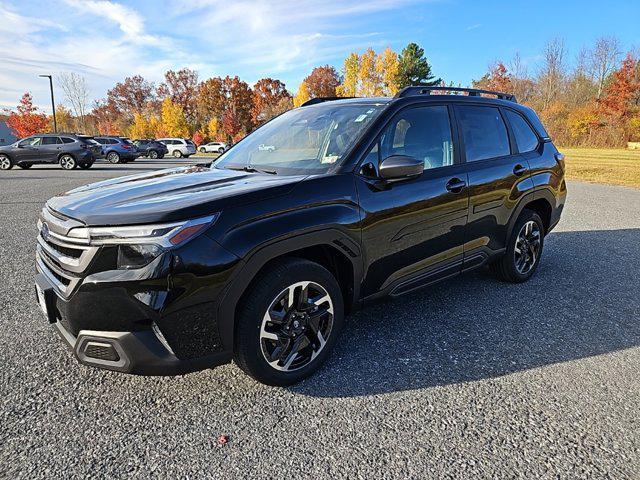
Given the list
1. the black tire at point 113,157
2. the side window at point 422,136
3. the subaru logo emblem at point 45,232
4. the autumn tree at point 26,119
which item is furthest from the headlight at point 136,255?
the autumn tree at point 26,119

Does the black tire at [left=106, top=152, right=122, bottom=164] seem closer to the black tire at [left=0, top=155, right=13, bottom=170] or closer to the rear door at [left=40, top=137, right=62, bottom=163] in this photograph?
the rear door at [left=40, top=137, right=62, bottom=163]

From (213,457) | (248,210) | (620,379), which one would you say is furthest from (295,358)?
(620,379)

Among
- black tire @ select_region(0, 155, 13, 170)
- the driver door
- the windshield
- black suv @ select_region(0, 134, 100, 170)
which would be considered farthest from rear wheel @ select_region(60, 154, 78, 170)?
the driver door

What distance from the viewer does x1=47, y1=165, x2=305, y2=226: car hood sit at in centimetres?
217

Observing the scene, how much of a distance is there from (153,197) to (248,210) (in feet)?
1.96

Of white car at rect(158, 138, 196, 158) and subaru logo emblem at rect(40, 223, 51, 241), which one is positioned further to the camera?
white car at rect(158, 138, 196, 158)

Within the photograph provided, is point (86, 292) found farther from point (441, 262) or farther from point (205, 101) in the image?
point (205, 101)

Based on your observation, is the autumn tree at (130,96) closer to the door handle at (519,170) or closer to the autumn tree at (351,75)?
the autumn tree at (351,75)

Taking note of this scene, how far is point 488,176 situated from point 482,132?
445mm

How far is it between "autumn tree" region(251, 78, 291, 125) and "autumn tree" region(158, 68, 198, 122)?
10446 millimetres

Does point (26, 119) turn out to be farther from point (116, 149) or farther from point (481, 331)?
point (481, 331)

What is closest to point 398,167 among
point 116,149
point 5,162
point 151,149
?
point 5,162

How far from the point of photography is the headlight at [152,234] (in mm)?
2102

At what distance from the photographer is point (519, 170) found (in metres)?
4.16
